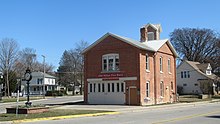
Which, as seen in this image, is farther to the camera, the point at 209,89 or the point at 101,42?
the point at 209,89

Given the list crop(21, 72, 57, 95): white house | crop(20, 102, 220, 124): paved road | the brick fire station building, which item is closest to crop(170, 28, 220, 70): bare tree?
crop(21, 72, 57, 95): white house

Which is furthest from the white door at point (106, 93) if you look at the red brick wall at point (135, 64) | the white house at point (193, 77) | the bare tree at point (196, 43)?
the bare tree at point (196, 43)

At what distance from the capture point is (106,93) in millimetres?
40719

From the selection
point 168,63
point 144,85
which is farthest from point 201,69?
point 144,85

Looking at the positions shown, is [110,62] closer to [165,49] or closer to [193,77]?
[165,49]

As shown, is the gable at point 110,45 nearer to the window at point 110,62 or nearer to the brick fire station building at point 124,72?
the brick fire station building at point 124,72

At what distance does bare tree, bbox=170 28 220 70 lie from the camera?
8875 cm

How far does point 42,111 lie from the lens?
25484 millimetres

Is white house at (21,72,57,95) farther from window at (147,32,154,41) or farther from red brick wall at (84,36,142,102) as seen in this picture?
red brick wall at (84,36,142,102)

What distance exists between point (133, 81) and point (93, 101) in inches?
240

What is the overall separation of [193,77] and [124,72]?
39.3 metres

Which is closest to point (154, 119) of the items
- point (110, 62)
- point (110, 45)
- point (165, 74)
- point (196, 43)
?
point (110, 62)

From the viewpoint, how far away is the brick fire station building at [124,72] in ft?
128

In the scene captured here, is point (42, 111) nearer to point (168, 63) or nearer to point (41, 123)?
point (41, 123)
